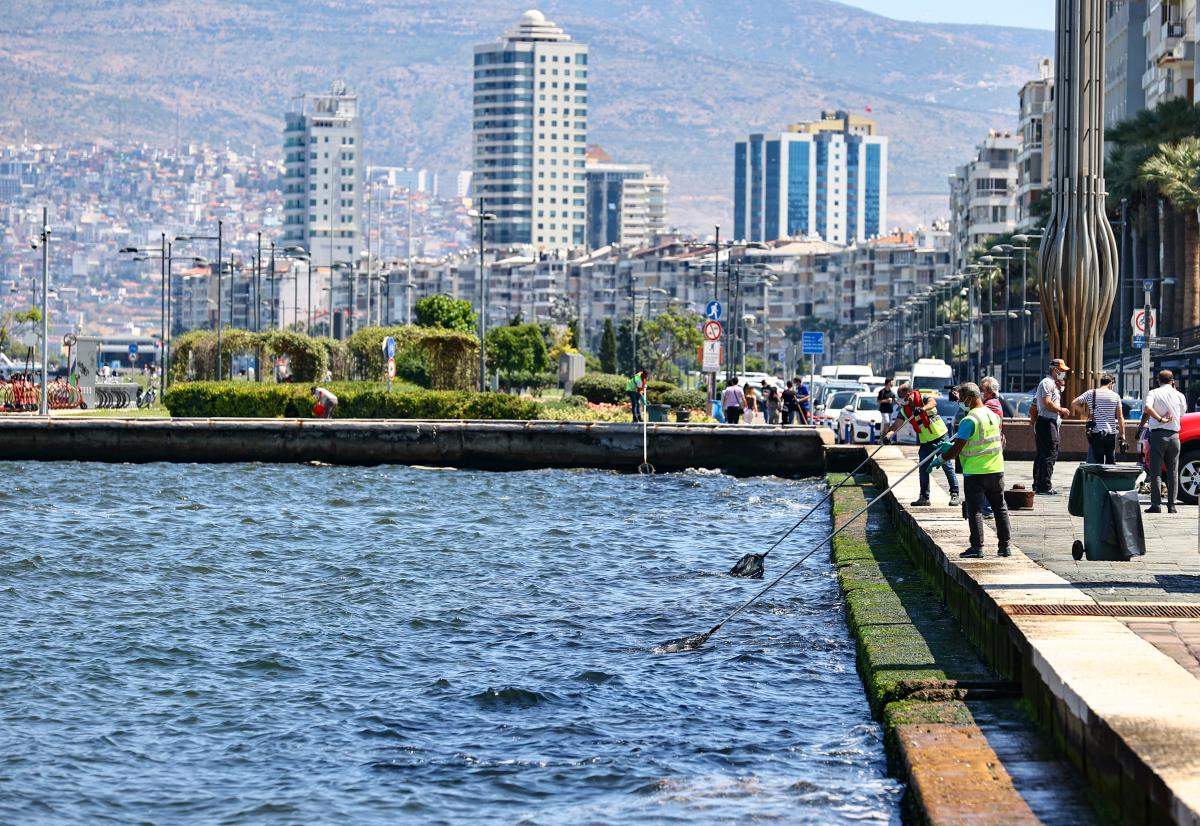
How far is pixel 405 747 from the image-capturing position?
13.5 meters

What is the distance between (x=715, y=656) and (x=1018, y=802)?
7.45 m

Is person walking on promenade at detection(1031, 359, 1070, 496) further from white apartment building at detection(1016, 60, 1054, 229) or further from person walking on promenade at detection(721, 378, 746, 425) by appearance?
white apartment building at detection(1016, 60, 1054, 229)

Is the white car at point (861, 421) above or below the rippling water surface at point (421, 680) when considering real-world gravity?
above

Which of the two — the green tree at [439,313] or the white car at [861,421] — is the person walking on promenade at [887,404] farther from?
the green tree at [439,313]

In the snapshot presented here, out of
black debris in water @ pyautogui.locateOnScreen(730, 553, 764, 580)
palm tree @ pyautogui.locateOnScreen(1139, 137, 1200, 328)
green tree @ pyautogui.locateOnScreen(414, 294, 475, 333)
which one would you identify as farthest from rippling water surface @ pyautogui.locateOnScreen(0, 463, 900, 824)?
green tree @ pyautogui.locateOnScreen(414, 294, 475, 333)

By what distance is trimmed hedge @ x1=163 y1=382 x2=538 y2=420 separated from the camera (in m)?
49.9

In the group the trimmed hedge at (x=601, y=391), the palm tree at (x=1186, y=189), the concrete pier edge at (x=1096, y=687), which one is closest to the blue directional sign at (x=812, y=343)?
the trimmed hedge at (x=601, y=391)

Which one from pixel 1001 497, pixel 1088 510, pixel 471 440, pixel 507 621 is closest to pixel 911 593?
pixel 1001 497

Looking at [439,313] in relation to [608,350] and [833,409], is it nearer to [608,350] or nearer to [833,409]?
[608,350]

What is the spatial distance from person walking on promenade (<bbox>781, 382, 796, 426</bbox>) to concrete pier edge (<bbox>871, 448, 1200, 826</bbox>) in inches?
1272

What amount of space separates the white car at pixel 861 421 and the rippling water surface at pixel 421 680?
12902 millimetres

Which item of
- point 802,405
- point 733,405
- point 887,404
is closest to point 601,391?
point 802,405

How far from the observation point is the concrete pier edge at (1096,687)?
28.6ft

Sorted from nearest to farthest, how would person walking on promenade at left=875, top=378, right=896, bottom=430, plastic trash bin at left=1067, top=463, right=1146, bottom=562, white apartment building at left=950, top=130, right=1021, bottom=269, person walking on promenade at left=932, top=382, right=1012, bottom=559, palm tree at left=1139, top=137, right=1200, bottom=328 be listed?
plastic trash bin at left=1067, top=463, right=1146, bottom=562 < person walking on promenade at left=932, top=382, right=1012, bottom=559 < person walking on promenade at left=875, top=378, right=896, bottom=430 < palm tree at left=1139, top=137, right=1200, bottom=328 < white apartment building at left=950, top=130, right=1021, bottom=269
